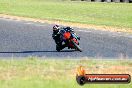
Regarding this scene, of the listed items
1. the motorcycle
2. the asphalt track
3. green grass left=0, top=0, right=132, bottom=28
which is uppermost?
the motorcycle

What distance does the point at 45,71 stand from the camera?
33.7ft

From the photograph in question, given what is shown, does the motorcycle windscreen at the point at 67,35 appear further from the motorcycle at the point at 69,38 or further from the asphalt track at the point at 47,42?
the asphalt track at the point at 47,42

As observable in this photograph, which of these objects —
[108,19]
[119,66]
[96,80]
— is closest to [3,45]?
[119,66]

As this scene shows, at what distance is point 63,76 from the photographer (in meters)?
9.76

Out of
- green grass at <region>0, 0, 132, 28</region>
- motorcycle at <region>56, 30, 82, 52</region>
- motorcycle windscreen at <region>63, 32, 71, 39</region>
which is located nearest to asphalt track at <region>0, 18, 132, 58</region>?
motorcycle at <region>56, 30, 82, 52</region>

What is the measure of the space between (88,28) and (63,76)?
36.1 ft

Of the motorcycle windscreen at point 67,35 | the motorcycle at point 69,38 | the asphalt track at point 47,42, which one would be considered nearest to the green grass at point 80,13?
the asphalt track at point 47,42

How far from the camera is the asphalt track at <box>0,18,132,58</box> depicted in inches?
540

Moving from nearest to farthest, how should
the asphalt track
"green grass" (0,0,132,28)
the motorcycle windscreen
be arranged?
the motorcycle windscreen
the asphalt track
"green grass" (0,0,132,28)

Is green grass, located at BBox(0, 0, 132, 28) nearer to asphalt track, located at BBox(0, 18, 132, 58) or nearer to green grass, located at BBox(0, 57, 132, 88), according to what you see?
asphalt track, located at BBox(0, 18, 132, 58)

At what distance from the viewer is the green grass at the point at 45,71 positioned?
870 cm

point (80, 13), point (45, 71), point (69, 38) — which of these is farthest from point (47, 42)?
point (80, 13)

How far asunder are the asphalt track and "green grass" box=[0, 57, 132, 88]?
1637mm

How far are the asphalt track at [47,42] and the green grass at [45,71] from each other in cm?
164
